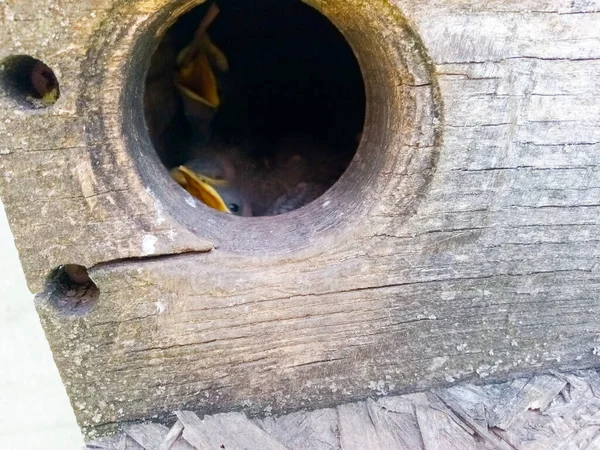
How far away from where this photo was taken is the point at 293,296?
784 mm

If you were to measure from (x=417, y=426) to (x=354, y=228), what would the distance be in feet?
1.03

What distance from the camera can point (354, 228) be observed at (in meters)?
0.76

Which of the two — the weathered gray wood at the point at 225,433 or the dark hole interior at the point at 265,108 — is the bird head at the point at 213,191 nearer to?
the dark hole interior at the point at 265,108

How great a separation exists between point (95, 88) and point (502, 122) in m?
0.51

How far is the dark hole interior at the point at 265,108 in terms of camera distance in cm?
120

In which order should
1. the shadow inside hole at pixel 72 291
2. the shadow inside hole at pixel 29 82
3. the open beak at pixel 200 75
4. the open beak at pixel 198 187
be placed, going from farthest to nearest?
1. the open beak at pixel 200 75
2. the open beak at pixel 198 187
3. the shadow inside hole at pixel 72 291
4. the shadow inside hole at pixel 29 82

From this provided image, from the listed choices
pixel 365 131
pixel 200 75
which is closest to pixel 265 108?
pixel 200 75

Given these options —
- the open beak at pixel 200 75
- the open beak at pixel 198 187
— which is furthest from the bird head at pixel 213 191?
the open beak at pixel 200 75

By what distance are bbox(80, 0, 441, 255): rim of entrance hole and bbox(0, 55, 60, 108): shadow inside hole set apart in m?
0.07

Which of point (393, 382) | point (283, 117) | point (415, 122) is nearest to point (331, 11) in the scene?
point (415, 122)

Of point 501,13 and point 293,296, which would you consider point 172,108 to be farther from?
point 501,13

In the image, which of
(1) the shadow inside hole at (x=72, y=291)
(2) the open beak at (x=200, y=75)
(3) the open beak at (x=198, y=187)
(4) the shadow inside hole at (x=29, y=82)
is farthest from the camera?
(2) the open beak at (x=200, y=75)

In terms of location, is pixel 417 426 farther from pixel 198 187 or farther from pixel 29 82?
pixel 29 82

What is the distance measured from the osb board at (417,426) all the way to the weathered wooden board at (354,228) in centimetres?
3
